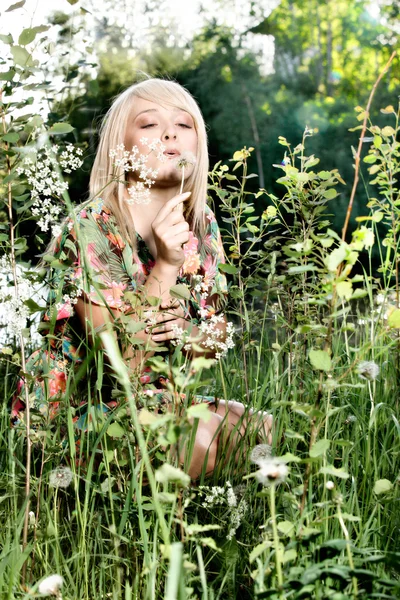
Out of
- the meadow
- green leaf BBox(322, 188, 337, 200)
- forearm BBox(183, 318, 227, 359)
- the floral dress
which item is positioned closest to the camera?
forearm BBox(183, 318, 227, 359)

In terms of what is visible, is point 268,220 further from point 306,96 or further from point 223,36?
point 306,96

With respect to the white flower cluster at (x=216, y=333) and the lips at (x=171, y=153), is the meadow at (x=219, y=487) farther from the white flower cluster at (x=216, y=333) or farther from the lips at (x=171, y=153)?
the lips at (x=171, y=153)

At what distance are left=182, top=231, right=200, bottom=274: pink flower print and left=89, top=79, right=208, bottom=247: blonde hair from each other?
0.07 m

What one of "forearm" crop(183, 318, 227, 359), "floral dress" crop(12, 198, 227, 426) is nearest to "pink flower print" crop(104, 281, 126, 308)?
"floral dress" crop(12, 198, 227, 426)

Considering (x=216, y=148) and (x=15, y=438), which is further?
(x=216, y=148)

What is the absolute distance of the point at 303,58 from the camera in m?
31.7

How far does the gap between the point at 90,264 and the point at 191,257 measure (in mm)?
783

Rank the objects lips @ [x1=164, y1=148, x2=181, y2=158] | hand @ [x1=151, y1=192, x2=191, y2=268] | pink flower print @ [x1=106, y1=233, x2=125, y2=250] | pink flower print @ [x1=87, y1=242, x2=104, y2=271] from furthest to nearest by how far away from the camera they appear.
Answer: lips @ [x1=164, y1=148, x2=181, y2=158]
pink flower print @ [x1=106, y1=233, x2=125, y2=250]
pink flower print @ [x1=87, y1=242, x2=104, y2=271]
hand @ [x1=151, y1=192, x2=191, y2=268]

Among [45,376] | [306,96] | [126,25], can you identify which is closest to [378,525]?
[45,376]

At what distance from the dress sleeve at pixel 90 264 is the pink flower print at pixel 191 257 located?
340 millimetres

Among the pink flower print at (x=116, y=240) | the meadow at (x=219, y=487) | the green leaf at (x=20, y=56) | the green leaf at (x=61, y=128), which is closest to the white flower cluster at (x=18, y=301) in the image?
the meadow at (x=219, y=487)

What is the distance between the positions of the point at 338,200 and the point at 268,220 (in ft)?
40.4

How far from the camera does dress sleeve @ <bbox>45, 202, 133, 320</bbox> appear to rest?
164 cm

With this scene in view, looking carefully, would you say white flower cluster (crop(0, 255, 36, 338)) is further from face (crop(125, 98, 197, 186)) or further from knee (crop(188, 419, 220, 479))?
face (crop(125, 98, 197, 186))
